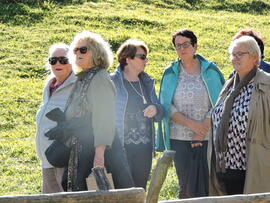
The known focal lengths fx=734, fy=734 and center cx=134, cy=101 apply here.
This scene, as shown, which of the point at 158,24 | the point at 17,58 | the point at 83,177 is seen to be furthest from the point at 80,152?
the point at 158,24

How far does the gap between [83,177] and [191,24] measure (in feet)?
52.2

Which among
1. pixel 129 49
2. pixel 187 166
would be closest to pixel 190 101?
pixel 187 166

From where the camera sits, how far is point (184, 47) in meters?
6.94

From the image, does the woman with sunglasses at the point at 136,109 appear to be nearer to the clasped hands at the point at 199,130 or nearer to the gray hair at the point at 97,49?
the clasped hands at the point at 199,130

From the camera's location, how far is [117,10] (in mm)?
22438

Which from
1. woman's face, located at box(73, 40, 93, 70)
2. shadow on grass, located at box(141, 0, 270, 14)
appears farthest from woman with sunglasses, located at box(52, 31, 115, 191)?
shadow on grass, located at box(141, 0, 270, 14)

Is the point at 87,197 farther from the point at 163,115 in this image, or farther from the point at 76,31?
the point at 76,31

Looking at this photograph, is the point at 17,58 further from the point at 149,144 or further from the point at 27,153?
the point at 149,144

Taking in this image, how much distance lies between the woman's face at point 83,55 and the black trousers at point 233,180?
1.44 m

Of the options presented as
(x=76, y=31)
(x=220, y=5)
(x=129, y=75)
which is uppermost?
(x=220, y=5)

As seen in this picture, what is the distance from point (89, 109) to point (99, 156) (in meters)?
0.39

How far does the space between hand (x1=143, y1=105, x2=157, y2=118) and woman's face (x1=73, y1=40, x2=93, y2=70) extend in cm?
102

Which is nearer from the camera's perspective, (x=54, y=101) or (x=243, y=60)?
(x=243, y=60)

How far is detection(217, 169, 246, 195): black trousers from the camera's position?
19.7 feet
